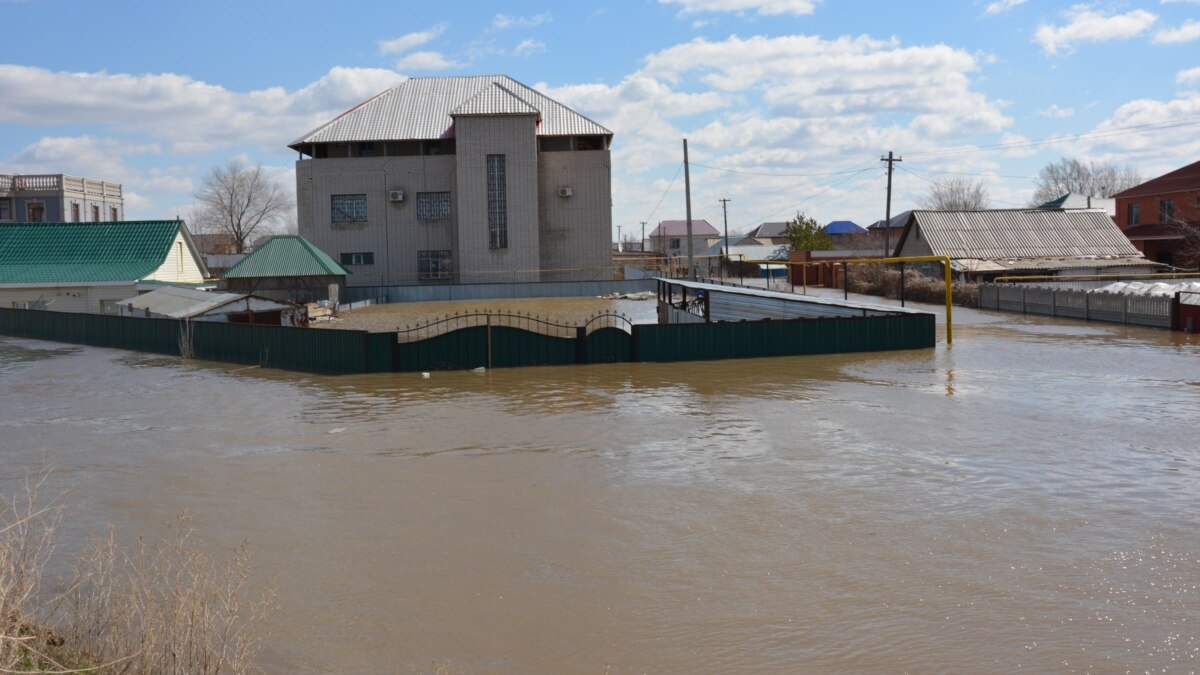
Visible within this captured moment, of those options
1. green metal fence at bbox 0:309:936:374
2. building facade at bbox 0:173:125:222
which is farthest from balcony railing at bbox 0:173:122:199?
green metal fence at bbox 0:309:936:374

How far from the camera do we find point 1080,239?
5931 cm

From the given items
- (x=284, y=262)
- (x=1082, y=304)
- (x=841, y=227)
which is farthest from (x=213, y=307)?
(x=841, y=227)

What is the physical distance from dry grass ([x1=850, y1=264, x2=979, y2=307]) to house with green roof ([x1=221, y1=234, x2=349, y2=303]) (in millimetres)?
28941

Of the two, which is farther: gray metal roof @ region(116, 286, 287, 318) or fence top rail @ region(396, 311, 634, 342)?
gray metal roof @ region(116, 286, 287, 318)

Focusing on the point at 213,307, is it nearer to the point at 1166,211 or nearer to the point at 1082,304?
the point at 1082,304

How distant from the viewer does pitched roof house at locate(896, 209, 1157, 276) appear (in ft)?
183

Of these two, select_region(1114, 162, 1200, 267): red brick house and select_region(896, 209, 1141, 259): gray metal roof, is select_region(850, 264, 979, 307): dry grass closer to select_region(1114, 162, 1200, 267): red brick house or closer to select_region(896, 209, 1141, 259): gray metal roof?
select_region(896, 209, 1141, 259): gray metal roof

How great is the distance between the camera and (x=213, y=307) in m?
34.8

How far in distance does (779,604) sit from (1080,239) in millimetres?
56681

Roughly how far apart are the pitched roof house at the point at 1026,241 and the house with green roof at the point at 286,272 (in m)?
32.2

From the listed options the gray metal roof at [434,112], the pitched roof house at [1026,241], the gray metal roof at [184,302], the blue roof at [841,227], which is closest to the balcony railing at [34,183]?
the gray metal roof at [434,112]

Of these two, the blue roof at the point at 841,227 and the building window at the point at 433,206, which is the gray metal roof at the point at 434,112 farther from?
the blue roof at the point at 841,227

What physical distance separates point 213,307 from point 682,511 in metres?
26.6

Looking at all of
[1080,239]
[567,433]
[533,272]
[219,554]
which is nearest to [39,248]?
[533,272]
